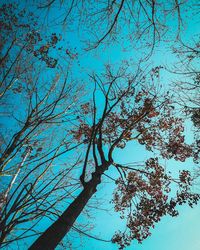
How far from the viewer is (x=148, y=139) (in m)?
8.66

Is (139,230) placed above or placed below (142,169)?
below

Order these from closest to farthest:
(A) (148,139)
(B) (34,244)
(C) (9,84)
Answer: (B) (34,244) < (C) (9,84) < (A) (148,139)

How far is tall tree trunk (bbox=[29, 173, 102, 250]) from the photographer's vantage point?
11.3ft

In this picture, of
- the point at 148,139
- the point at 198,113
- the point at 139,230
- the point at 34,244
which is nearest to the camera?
the point at 34,244

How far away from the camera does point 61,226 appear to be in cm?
373

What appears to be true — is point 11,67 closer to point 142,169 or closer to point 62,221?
point 62,221

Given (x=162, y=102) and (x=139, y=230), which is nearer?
(x=139, y=230)

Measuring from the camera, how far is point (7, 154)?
616cm

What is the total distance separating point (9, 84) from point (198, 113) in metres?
7.11

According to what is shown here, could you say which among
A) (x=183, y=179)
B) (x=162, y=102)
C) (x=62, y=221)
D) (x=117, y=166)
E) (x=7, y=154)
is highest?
(x=162, y=102)

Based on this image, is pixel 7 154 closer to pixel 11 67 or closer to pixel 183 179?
pixel 11 67

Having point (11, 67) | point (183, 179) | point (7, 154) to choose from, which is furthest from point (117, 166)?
point (11, 67)

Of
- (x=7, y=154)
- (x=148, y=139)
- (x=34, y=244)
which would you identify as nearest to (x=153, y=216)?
(x=148, y=139)

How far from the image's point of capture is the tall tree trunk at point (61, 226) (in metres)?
3.44
